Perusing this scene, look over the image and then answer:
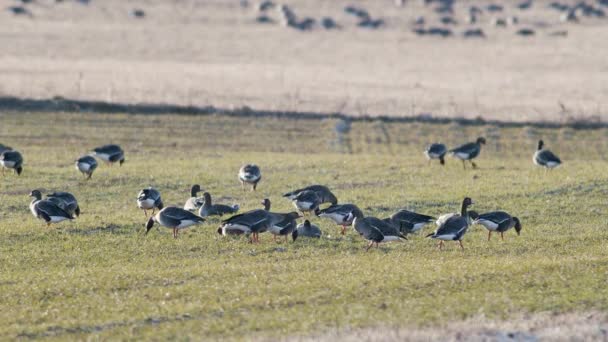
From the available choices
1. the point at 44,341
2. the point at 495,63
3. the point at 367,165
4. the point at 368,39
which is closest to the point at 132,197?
the point at 367,165

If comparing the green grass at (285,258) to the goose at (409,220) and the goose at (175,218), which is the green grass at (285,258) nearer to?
the goose at (409,220)

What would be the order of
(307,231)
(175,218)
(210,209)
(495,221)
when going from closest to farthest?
(495,221), (175,218), (307,231), (210,209)

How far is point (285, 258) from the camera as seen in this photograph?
22844 mm

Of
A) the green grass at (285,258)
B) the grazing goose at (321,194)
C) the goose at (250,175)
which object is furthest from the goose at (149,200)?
the goose at (250,175)

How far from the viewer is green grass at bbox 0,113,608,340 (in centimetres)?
1789

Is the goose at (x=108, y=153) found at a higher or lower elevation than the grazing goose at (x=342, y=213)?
higher

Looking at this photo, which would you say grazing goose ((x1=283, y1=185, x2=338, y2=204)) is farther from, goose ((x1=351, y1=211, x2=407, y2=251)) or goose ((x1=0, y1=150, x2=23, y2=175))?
goose ((x1=0, y1=150, x2=23, y2=175))

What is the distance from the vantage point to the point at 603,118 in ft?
177

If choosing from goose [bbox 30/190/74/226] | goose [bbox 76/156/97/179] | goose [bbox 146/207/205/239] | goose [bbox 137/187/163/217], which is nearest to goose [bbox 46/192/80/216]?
goose [bbox 30/190/74/226]

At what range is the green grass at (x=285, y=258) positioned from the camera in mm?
17891

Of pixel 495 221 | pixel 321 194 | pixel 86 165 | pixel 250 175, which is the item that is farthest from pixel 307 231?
pixel 86 165

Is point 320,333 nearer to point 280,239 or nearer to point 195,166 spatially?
point 280,239

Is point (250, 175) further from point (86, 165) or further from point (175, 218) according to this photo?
point (175, 218)

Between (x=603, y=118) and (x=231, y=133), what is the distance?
19056 mm
